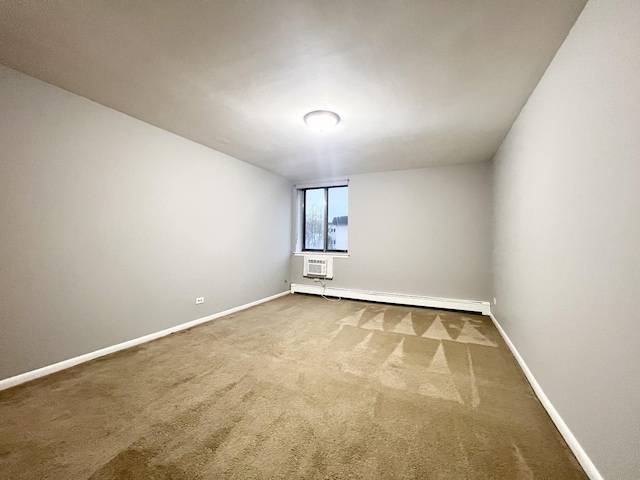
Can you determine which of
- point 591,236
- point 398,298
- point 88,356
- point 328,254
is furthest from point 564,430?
point 328,254

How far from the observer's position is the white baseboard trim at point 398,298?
13.8 feet

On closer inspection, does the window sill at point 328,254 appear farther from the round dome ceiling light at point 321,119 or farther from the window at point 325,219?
the round dome ceiling light at point 321,119

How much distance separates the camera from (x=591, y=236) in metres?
1.26

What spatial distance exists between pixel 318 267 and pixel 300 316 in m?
1.58

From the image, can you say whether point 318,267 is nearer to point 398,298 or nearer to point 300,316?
point 300,316

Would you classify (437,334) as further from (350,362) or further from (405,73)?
(405,73)

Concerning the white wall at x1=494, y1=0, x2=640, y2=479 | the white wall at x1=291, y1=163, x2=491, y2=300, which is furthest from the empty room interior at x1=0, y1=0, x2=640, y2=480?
the white wall at x1=291, y1=163, x2=491, y2=300

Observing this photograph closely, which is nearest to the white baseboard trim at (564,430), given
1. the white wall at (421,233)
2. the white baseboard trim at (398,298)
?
the white baseboard trim at (398,298)

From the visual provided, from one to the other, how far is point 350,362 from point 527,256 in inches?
74.3

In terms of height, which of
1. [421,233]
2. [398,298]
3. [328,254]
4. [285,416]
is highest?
[421,233]

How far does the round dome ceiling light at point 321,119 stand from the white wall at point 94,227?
1801 millimetres

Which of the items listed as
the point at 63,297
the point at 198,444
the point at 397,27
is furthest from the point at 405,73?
the point at 63,297

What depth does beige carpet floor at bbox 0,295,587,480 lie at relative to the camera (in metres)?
1.27

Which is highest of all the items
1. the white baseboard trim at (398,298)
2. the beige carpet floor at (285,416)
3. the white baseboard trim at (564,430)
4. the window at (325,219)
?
the window at (325,219)
